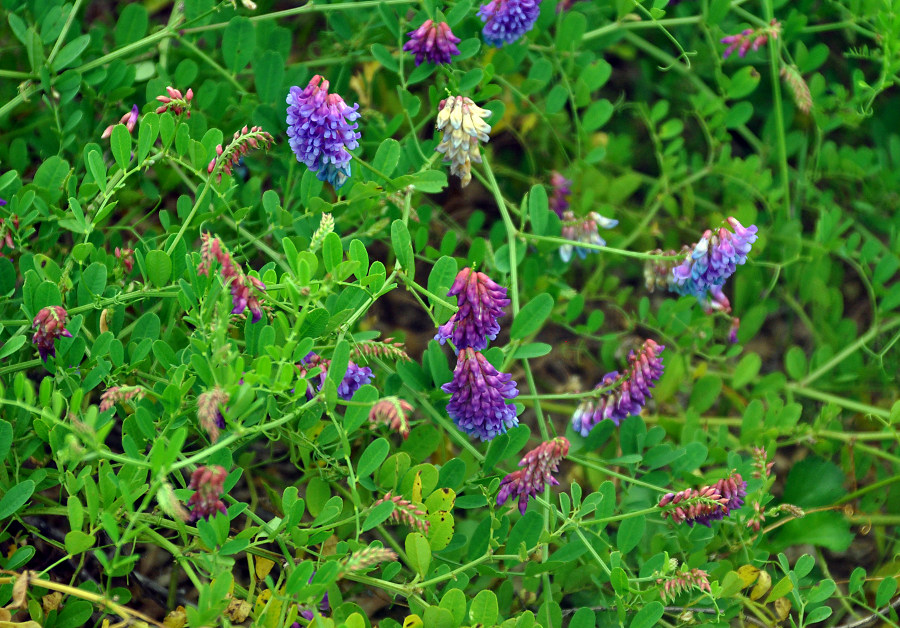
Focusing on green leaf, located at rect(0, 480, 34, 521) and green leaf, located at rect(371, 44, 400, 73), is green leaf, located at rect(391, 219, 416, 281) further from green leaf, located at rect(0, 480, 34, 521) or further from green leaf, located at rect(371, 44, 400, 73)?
green leaf, located at rect(0, 480, 34, 521)

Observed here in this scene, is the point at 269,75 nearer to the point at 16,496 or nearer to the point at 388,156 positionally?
the point at 388,156

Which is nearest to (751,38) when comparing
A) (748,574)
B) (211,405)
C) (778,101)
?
(778,101)

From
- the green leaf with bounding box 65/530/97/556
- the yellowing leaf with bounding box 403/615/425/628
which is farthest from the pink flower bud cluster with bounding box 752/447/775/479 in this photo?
the green leaf with bounding box 65/530/97/556

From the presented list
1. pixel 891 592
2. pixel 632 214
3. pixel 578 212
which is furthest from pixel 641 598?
pixel 632 214

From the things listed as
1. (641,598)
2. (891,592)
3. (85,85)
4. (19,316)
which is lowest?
(891,592)

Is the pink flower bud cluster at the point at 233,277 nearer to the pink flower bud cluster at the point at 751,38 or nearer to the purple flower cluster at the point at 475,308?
the purple flower cluster at the point at 475,308

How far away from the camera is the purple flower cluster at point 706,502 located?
4.71 feet

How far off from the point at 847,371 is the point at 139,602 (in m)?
1.82

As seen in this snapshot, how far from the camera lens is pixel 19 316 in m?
1.60

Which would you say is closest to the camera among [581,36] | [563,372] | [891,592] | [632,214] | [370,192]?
[370,192]

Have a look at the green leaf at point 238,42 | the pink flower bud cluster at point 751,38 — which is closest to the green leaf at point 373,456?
the green leaf at point 238,42

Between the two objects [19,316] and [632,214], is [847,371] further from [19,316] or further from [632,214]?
[19,316]

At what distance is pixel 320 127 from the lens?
4.62 feet

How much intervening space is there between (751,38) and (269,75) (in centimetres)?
114
